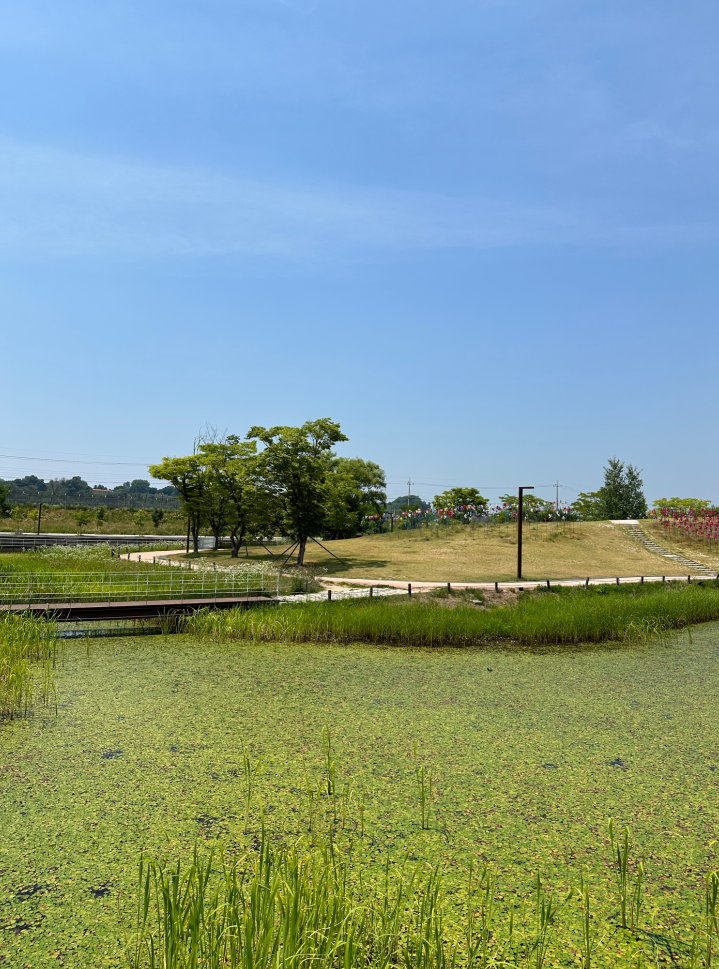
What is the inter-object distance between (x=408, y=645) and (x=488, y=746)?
7.24 meters

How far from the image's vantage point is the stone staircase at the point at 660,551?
36.5 meters

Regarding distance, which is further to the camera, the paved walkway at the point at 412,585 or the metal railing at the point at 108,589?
the paved walkway at the point at 412,585

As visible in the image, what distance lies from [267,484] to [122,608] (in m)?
15.5

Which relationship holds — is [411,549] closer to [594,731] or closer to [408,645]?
[408,645]

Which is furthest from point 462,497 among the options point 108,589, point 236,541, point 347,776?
point 347,776

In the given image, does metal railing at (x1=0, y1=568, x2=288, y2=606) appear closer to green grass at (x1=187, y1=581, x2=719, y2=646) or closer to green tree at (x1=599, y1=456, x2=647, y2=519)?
green grass at (x1=187, y1=581, x2=719, y2=646)

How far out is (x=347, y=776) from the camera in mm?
7180

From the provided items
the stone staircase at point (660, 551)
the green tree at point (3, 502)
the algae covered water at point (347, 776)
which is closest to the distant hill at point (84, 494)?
the green tree at point (3, 502)

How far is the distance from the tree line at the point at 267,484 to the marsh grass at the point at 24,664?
17.7 m

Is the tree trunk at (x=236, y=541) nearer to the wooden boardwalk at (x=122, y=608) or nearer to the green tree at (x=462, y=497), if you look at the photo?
the wooden boardwalk at (x=122, y=608)

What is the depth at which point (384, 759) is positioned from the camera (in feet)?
25.3

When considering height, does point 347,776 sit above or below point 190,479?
below

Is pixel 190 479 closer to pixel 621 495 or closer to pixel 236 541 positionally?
pixel 236 541

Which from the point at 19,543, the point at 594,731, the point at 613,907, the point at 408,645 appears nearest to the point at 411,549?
the point at 408,645
